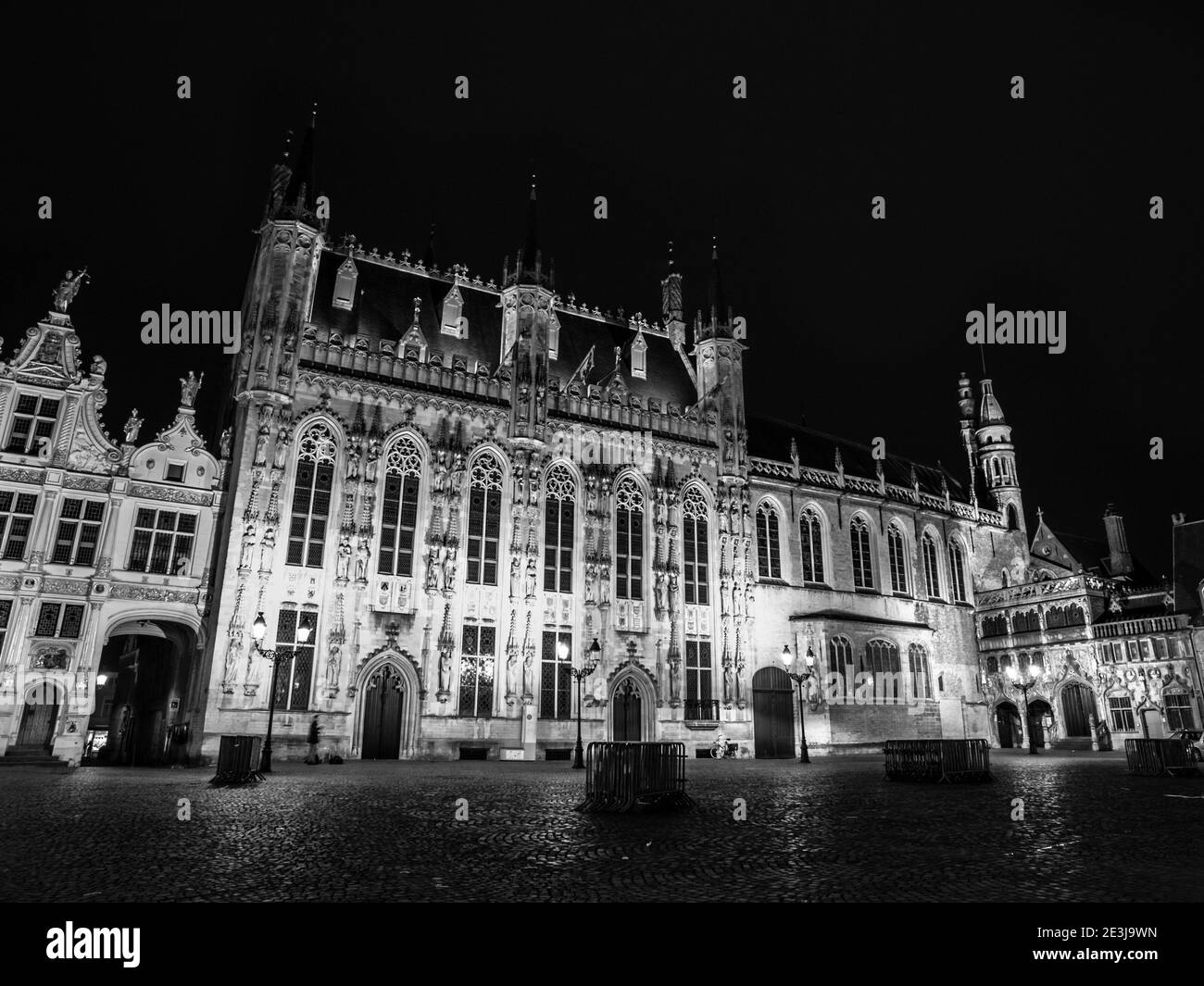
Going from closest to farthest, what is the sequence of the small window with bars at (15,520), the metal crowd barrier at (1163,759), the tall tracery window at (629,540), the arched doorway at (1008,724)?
1. the metal crowd barrier at (1163,759)
2. the small window with bars at (15,520)
3. the tall tracery window at (629,540)
4. the arched doorway at (1008,724)

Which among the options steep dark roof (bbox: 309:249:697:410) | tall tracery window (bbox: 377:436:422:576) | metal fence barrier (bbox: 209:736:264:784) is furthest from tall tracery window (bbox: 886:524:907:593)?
metal fence barrier (bbox: 209:736:264:784)

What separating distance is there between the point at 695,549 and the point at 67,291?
99.6 ft

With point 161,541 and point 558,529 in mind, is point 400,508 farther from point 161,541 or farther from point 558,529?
point 161,541

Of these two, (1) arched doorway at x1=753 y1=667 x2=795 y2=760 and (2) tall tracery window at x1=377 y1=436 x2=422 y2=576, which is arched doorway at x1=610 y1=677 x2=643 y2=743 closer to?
(1) arched doorway at x1=753 y1=667 x2=795 y2=760

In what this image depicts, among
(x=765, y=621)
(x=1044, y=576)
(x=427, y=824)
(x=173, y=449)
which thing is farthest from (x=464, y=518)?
(x=1044, y=576)

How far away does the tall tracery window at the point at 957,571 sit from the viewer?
158 feet

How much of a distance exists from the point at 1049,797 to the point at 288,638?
2589cm

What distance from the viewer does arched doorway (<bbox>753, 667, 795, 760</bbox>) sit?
38.3 m

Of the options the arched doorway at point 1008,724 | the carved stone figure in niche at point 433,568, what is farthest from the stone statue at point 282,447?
the arched doorway at point 1008,724

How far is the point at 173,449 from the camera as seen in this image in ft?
108

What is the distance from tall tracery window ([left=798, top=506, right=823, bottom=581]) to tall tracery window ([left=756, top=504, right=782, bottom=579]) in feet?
5.18

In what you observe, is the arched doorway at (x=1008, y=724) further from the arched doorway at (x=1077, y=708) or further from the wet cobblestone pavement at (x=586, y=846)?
the wet cobblestone pavement at (x=586, y=846)

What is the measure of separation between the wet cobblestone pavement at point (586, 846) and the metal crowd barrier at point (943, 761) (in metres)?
2.16
